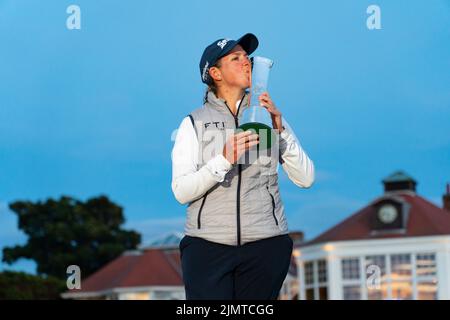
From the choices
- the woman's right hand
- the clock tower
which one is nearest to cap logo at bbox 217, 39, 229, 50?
the woman's right hand

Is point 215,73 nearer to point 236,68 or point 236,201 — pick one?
point 236,68

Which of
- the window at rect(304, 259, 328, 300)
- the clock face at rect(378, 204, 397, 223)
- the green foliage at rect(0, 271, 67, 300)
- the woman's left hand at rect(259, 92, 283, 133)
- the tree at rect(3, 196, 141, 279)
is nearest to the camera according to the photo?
the woman's left hand at rect(259, 92, 283, 133)

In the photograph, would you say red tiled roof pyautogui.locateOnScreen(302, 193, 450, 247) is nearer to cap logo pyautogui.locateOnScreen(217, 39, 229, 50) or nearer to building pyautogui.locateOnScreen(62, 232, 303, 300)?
building pyautogui.locateOnScreen(62, 232, 303, 300)

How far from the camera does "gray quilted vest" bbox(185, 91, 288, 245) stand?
15.1ft

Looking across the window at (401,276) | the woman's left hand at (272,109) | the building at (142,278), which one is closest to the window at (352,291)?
the window at (401,276)

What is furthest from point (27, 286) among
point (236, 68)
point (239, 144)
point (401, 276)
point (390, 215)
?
point (239, 144)

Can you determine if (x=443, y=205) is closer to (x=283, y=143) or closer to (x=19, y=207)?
(x=19, y=207)

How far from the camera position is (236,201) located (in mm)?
4641

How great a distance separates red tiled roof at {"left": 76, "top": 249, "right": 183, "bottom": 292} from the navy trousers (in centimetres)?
4732

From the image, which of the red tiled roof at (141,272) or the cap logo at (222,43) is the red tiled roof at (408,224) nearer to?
the red tiled roof at (141,272)

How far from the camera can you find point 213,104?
4922 mm

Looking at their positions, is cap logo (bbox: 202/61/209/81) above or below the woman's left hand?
above
